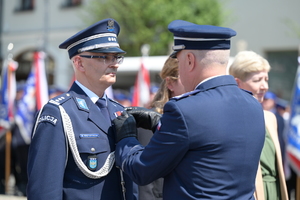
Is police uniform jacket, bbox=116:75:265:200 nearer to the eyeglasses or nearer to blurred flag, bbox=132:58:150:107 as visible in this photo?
the eyeglasses

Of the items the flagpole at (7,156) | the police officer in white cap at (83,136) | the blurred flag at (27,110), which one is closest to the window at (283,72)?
the blurred flag at (27,110)

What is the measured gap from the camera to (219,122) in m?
1.87

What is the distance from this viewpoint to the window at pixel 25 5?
20841mm

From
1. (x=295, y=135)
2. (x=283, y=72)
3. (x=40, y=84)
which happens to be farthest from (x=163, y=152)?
(x=283, y=72)

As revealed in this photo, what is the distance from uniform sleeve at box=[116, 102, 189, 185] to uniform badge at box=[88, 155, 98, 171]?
0.82ft

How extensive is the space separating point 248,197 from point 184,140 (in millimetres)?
468

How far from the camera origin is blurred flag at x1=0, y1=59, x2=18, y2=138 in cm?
785

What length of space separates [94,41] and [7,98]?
243 inches

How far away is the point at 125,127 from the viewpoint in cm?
213

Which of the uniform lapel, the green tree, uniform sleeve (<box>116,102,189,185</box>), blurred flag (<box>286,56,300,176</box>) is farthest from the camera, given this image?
the green tree

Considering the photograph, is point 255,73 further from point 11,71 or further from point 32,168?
point 11,71

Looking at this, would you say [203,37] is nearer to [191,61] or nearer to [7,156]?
[191,61]

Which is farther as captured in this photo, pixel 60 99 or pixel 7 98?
pixel 7 98

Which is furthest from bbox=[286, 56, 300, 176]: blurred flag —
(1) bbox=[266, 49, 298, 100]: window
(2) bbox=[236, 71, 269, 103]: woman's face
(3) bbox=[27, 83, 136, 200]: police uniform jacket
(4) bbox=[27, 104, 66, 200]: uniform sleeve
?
(1) bbox=[266, 49, 298, 100]: window
